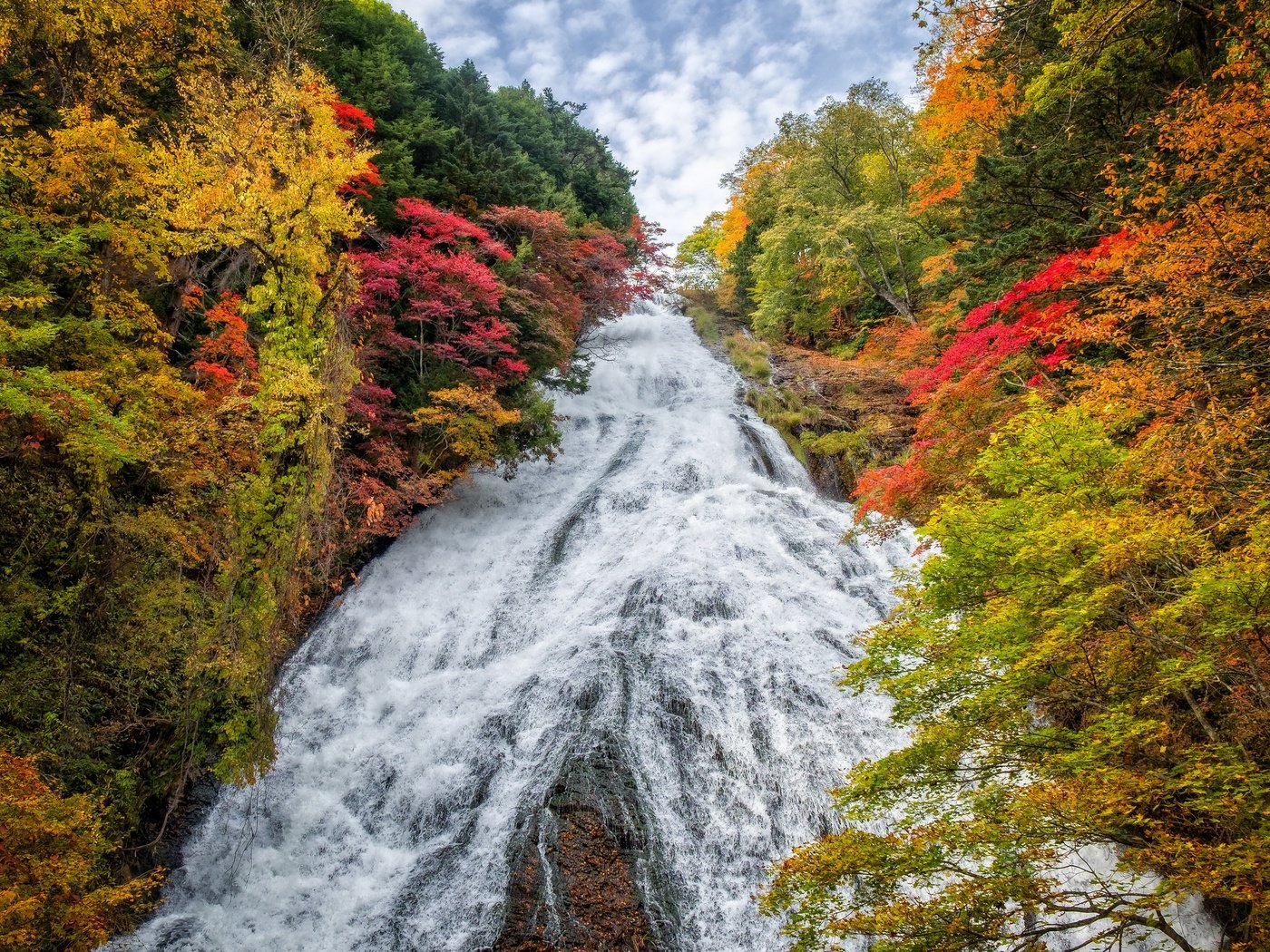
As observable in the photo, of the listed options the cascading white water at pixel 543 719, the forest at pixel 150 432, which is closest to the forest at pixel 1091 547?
the cascading white water at pixel 543 719

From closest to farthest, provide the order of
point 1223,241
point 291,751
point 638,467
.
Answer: point 1223,241, point 291,751, point 638,467

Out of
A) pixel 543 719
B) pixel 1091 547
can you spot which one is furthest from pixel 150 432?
pixel 1091 547

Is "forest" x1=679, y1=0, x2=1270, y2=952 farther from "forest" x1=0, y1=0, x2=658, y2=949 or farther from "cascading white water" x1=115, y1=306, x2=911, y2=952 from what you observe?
"forest" x1=0, y1=0, x2=658, y2=949

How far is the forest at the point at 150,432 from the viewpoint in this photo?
→ 7.41 m

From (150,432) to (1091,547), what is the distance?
10.6 m

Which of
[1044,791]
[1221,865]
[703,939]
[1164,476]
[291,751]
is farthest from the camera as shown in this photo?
[291,751]

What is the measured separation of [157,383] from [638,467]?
1075 centimetres

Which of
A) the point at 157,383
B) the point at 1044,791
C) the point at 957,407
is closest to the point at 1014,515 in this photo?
the point at 1044,791

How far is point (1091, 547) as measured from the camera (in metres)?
4.94

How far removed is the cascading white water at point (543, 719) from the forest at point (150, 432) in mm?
1019

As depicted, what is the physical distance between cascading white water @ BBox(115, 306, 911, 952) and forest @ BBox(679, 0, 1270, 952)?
4.25 ft

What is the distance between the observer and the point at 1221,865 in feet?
11.1

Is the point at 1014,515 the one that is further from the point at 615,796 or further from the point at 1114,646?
the point at 615,796

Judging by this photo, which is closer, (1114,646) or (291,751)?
(1114,646)
